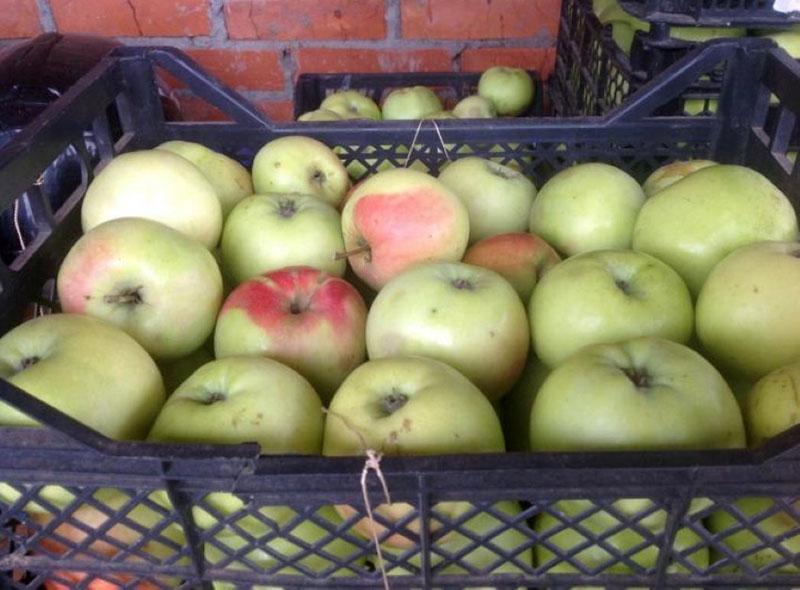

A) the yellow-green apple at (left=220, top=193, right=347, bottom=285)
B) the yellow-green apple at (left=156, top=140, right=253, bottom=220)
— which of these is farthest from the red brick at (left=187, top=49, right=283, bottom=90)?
the yellow-green apple at (left=220, top=193, right=347, bottom=285)

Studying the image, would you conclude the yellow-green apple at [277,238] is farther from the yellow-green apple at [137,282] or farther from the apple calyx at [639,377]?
the apple calyx at [639,377]

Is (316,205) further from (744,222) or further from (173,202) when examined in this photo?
(744,222)

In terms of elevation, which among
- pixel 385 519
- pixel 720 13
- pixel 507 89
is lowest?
pixel 507 89

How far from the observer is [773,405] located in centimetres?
51

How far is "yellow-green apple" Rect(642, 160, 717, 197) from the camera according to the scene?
786 millimetres

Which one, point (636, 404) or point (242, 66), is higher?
point (636, 404)

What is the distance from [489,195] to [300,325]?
0.29 meters

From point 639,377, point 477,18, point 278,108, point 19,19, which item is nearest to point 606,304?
point 639,377

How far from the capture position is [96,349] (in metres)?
0.53

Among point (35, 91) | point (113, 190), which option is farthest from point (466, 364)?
point (35, 91)

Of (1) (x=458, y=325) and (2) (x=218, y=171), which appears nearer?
(1) (x=458, y=325)

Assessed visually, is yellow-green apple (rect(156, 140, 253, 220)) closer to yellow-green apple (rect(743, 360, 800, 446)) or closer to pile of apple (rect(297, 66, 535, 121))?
pile of apple (rect(297, 66, 535, 121))

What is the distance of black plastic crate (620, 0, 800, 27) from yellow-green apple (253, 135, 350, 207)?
39 cm

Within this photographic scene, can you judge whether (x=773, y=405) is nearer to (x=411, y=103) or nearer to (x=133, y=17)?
(x=411, y=103)
